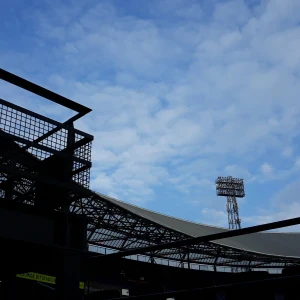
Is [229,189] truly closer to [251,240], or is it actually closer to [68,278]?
[251,240]

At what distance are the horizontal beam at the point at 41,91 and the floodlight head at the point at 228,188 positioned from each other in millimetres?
77870

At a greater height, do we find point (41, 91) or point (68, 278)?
point (41, 91)

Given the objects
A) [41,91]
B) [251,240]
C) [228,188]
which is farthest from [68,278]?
[228,188]

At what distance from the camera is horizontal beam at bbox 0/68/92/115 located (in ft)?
20.4

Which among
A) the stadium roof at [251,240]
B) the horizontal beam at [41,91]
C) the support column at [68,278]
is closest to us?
the support column at [68,278]

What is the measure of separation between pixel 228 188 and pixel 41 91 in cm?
7891

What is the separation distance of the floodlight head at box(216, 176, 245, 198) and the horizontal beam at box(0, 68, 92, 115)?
255 ft

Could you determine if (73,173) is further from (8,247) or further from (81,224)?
(8,247)

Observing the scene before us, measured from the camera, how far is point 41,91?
6.47 meters

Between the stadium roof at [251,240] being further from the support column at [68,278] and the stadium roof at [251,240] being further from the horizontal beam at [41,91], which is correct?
the support column at [68,278]

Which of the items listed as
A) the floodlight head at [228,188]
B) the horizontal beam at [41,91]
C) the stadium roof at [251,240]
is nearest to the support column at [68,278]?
the horizontal beam at [41,91]

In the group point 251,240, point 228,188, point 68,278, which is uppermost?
point 228,188

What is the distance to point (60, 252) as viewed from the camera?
564 cm

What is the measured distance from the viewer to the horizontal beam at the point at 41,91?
6223 mm
